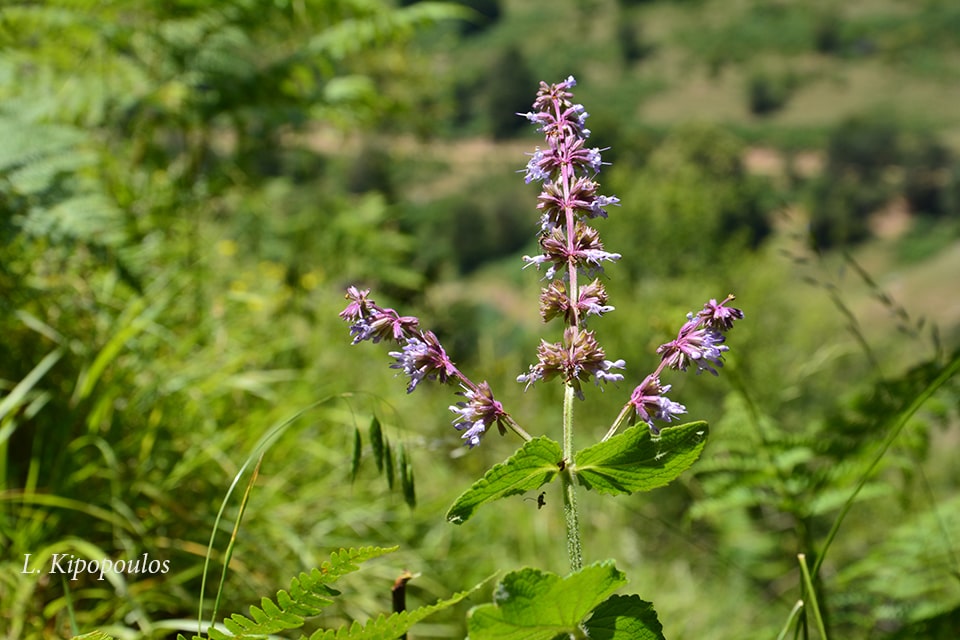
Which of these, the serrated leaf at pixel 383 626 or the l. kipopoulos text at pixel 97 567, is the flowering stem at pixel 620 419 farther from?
the l. kipopoulos text at pixel 97 567

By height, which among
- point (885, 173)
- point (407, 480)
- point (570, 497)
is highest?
point (885, 173)

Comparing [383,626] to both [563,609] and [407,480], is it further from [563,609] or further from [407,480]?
[407,480]

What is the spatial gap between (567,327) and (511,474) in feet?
0.58

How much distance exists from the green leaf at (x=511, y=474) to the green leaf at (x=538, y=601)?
3.6 inches

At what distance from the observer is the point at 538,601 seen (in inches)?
26.0

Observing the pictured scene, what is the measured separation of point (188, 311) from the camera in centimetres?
296

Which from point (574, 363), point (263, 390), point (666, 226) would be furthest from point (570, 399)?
point (666, 226)

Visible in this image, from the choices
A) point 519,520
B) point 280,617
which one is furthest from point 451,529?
point 280,617

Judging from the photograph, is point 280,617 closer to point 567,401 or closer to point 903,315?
point 567,401

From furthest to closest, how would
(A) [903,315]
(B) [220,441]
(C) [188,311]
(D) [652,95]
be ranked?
1. (D) [652,95]
2. (C) [188,311]
3. (B) [220,441]
4. (A) [903,315]

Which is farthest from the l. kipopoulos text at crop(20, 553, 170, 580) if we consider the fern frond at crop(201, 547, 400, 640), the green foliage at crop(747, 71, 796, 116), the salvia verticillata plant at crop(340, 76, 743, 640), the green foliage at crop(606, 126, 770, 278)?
the green foliage at crop(747, 71, 796, 116)

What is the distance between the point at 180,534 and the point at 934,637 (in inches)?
63.3

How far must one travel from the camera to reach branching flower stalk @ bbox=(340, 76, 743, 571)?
0.78m

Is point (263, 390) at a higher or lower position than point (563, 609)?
higher
